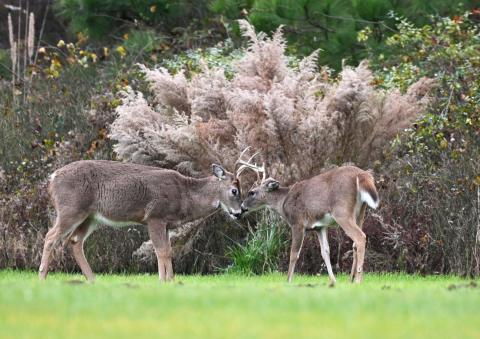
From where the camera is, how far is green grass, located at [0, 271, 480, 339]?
7.49 metres

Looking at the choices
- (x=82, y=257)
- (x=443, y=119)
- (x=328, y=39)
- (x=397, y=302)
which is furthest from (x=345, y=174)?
(x=328, y=39)

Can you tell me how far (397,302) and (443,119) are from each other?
654 centimetres

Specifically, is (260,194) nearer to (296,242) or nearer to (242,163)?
(242,163)

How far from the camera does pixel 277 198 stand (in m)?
15.1

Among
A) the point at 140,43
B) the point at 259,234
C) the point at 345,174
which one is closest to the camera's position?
the point at 345,174

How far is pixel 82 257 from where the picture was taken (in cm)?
1429

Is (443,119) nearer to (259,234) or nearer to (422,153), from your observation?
(422,153)

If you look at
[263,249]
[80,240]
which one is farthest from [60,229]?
[263,249]

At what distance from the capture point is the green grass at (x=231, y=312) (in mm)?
7492

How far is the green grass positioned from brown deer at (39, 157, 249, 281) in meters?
3.57

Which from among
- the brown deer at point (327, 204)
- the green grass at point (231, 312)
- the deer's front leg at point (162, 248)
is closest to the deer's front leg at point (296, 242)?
the brown deer at point (327, 204)

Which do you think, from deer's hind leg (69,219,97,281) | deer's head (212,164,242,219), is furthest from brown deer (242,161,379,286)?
deer's hind leg (69,219,97,281)

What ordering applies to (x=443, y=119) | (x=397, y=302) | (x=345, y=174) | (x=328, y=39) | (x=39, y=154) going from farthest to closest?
(x=328, y=39) < (x=39, y=154) < (x=443, y=119) < (x=345, y=174) < (x=397, y=302)

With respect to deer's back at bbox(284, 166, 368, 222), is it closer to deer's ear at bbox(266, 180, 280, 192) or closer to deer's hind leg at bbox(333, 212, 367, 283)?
deer's hind leg at bbox(333, 212, 367, 283)
